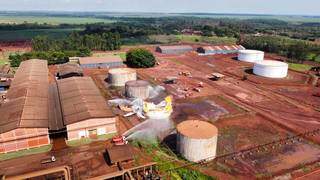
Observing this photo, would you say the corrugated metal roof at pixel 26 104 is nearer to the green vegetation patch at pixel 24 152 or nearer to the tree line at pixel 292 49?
the green vegetation patch at pixel 24 152

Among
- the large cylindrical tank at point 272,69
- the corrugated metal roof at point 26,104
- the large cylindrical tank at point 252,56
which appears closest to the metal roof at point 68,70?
the corrugated metal roof at point 26,104

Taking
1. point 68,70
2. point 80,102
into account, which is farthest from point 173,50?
point 80,102

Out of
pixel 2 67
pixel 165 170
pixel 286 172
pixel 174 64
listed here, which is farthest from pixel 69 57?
pixel 286 172

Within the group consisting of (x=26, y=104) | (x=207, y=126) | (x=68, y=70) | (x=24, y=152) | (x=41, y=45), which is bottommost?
(x=24, y=152)

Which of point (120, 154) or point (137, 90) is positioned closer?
point (120, 154)

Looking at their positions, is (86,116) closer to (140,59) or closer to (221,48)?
(140,59)

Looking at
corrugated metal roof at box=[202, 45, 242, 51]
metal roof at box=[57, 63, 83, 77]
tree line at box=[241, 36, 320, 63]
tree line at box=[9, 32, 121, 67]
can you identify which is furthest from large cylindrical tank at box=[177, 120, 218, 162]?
corrugated metal roof at box=[202, 45, 242, 51]

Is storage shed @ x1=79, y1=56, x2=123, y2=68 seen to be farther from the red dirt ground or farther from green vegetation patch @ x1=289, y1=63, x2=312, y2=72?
green vegetation patch @ x1=289, y1=63, x2=312, y2=72
